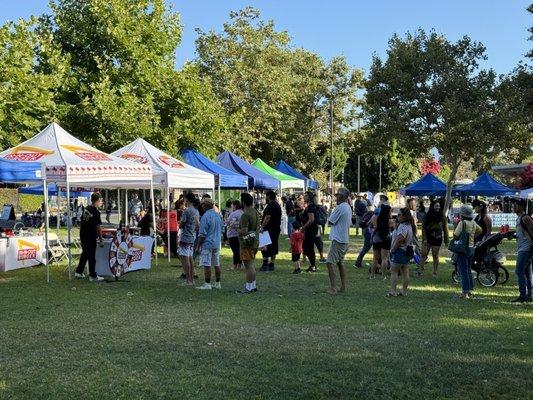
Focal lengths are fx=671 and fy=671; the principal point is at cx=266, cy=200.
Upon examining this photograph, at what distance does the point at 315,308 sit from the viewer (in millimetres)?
9883

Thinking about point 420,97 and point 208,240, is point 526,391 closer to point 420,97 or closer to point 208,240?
point 208,240

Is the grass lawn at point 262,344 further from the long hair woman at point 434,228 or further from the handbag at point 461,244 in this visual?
the long hair woman at point 434,228

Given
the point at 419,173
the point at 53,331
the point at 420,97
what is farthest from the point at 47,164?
the point at 419,173

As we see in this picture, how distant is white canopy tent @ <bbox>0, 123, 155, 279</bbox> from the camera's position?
13.0m

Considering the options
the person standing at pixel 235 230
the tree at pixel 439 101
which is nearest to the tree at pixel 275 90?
the tree at pixel 439 101

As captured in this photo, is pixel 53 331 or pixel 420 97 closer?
pixel 53 331

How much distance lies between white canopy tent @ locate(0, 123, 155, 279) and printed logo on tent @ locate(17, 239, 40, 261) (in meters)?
2.04

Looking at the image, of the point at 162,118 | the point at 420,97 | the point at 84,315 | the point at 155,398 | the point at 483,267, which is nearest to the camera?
the point at 155,398

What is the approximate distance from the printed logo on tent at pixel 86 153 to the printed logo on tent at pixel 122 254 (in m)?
1.64

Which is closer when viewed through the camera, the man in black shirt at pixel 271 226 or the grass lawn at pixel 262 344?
the grass lawn at pixel 262 344

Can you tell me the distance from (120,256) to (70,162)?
2136 mm

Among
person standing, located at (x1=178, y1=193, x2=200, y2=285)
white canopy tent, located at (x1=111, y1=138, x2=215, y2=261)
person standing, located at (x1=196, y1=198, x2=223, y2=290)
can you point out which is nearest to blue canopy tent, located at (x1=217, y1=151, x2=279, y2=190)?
white canopy tent, located at (x1=111, y1=138, x2=215, y2=261)

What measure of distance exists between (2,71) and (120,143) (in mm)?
4716

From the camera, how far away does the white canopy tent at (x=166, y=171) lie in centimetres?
1642
